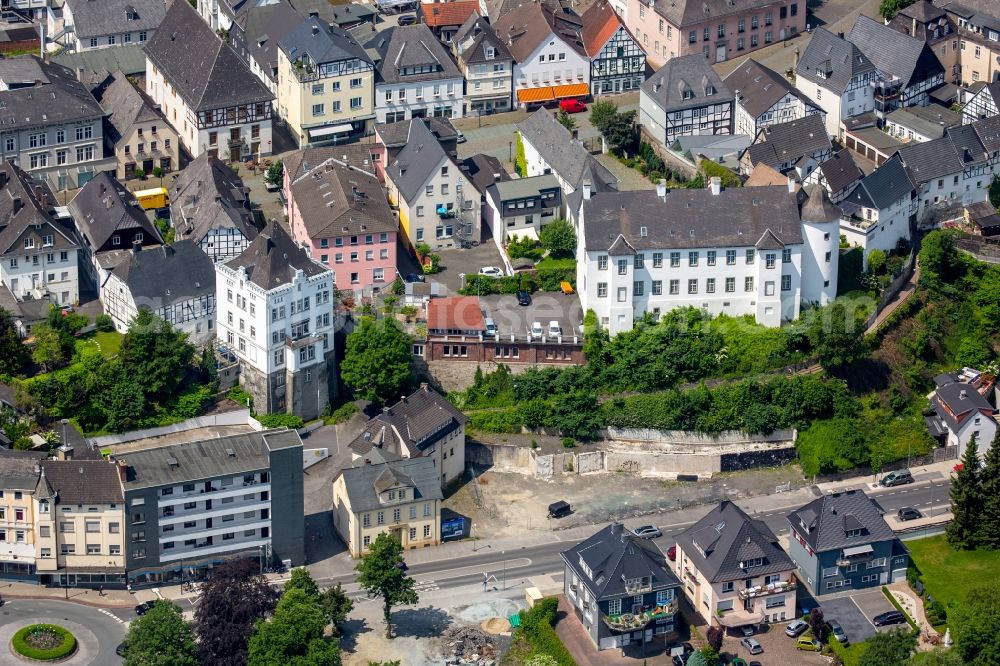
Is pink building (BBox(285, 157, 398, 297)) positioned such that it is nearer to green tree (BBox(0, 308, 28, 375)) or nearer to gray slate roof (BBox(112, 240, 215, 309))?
gray slate roof (BBox(112, 240, 215, 309))

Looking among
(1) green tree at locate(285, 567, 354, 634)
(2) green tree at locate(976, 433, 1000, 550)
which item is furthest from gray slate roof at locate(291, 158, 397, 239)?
(2) green tree at locate(976, 433, 1000, 550)

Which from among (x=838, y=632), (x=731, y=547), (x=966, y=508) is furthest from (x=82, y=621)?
(x=966, y=508)

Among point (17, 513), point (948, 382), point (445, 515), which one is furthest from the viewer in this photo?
point (948, 382)

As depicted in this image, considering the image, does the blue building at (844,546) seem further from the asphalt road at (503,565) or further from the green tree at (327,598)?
the green tree at (327,598)

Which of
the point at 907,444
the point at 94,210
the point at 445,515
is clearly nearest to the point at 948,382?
the point at 907,444

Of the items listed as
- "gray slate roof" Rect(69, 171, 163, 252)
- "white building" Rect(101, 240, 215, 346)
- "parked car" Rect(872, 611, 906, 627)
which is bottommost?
"parked car" Rect(872, 611, 906, 627)

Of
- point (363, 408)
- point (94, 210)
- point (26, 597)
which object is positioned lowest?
point (26, 597)

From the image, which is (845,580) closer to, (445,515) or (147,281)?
(445,515)
